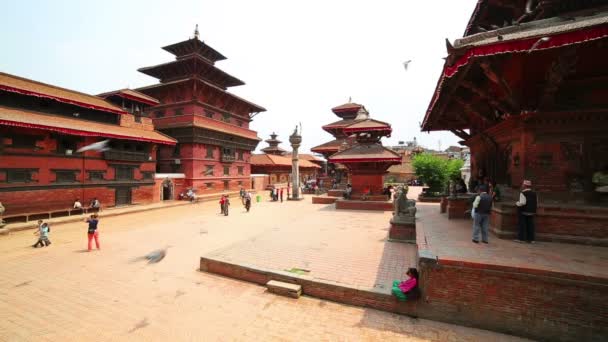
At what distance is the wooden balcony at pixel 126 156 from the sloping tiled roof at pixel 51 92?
350 centimetres

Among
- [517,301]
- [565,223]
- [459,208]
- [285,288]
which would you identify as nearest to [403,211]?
[459,208]

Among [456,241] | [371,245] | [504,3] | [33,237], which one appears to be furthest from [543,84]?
[33,237]

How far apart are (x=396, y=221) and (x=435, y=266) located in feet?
13.8

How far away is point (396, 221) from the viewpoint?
9.05m

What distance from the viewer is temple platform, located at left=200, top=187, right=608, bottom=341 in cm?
414

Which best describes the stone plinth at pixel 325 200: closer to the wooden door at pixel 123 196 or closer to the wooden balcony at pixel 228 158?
the wooden balcony at pixel 228 158

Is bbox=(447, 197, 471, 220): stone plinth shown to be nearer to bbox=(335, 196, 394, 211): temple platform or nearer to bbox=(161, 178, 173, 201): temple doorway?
bbox=(335, 196, 394, 211): temple platform

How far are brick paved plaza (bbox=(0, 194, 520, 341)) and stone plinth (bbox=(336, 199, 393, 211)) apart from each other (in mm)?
5427

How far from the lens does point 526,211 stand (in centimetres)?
570

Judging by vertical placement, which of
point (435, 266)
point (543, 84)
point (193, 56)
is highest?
point (193, 56)

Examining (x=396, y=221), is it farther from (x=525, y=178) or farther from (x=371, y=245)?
(x=525, y=178)

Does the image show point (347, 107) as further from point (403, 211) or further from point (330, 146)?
point (403, 211)

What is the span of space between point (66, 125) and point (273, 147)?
4201cm

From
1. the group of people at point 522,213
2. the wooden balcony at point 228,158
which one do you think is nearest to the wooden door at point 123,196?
the wooden balcony at point 228,158
